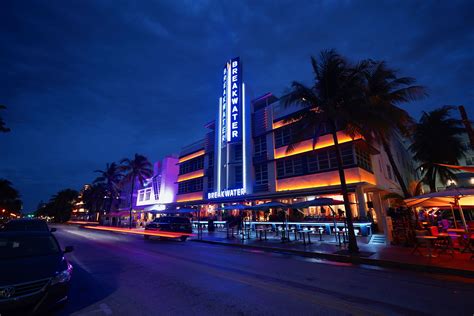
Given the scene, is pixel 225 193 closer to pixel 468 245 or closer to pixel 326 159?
pixel 326 159

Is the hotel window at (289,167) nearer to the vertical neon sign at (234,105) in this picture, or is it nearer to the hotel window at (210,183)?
the vertical neon sign at (234,105)

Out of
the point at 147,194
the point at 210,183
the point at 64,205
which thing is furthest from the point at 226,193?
the point at 64,205

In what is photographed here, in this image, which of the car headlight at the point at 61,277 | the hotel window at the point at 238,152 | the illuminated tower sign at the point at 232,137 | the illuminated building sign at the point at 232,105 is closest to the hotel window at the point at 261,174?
the illuminated tower sign at the point at 232,137

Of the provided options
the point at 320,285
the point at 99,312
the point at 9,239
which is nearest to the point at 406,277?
the point at 320,285

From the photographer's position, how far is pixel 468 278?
755 centimetres

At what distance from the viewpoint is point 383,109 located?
13844 mm

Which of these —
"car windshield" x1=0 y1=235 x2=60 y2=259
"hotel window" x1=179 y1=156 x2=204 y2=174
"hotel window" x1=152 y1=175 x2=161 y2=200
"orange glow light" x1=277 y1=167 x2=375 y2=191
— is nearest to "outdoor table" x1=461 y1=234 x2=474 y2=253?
"orange glow light" x1=277 y1=167 x2=375 y2=191

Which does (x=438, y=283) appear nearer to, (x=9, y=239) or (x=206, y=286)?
(x=206, y=286)

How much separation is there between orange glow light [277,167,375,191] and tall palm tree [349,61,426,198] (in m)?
4.08

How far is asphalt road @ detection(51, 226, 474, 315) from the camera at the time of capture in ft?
15.9

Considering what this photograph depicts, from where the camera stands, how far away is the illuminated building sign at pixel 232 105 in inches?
1161

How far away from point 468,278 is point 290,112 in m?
20.4

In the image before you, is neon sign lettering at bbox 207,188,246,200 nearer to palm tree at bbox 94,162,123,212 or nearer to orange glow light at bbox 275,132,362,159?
orange glow light at bbox 275,132,362,159

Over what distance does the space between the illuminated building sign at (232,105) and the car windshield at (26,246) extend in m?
24.1
